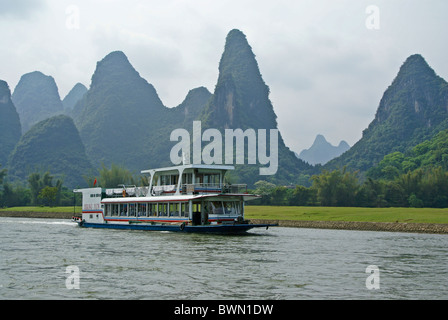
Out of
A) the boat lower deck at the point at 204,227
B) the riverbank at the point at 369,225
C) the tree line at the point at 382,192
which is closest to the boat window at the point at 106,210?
the boat lower deck at the point at 204,227

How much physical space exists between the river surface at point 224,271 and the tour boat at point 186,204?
27.2 ft

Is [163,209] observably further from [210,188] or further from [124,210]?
[124,210]

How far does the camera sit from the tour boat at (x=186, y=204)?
3614 centimetres

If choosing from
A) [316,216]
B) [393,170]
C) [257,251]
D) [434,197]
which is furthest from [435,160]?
[257,251]

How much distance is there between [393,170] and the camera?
106 meters

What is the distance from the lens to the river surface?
14.0 metres

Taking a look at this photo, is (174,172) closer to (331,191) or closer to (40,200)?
(331,191)

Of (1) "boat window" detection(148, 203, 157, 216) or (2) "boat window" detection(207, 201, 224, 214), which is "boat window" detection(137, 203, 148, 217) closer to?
(1) "boat window" detection(148, 203, 157, 216)

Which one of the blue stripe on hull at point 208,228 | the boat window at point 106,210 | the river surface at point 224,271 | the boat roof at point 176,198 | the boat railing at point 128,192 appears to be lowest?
the river surface at point 224,271

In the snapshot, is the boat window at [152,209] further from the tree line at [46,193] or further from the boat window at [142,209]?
the tree line at [46,193]

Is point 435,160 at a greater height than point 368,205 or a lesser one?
greater

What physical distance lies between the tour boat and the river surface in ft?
27.2

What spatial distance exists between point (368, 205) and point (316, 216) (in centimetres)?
2210

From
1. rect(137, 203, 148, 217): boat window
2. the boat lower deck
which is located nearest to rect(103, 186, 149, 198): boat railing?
rect(137, 203, 148, 217): boat window
